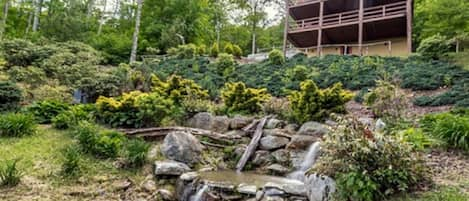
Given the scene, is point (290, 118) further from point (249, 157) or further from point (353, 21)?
point (353, 21)

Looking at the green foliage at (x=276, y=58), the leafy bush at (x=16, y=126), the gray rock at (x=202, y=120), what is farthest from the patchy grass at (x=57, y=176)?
the green foliage at (x=276, y=58)

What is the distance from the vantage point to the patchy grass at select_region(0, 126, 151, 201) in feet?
22.2

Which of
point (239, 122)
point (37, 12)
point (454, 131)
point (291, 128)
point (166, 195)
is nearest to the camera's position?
point (454, 131)

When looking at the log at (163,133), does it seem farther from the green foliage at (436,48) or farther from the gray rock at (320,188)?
the green foliage at (436,48)

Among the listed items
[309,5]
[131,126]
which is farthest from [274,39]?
[131,126]

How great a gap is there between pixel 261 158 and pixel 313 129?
5.48 ft

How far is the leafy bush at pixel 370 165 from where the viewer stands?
4.88m

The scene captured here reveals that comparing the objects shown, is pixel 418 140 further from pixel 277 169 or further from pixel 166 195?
Answer: pixel 166 195

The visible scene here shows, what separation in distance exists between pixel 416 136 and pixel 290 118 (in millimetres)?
3855

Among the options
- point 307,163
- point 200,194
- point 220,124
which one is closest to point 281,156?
point 307,163

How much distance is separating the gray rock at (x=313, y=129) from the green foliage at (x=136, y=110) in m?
4.10

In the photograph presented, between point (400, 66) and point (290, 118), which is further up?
point (400, 66)

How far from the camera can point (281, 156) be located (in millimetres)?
8680

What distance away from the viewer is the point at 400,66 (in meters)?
15.0
